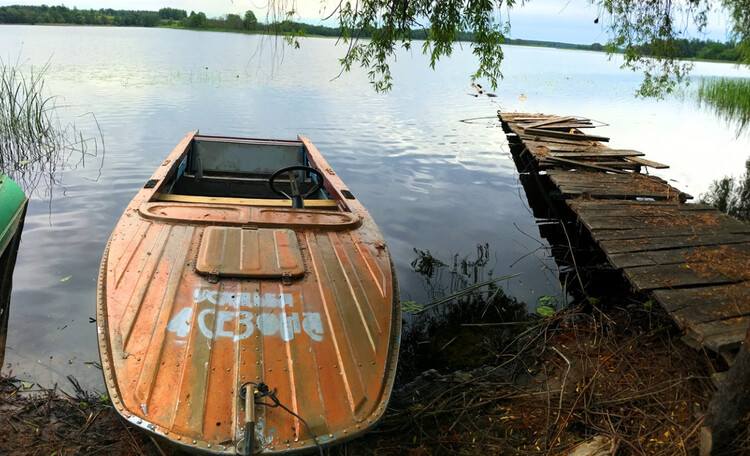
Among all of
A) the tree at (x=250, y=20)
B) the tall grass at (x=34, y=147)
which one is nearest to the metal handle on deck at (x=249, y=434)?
the tree at (x=250, y=20)

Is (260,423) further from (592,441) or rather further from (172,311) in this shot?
(592,441)

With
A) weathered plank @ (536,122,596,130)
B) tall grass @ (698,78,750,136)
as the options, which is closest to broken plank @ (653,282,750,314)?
weathered plank @ (536,122,596,130)

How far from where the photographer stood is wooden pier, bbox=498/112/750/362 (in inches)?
149

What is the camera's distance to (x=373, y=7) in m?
5.32

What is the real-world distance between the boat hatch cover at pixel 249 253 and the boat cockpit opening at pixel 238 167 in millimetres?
3028

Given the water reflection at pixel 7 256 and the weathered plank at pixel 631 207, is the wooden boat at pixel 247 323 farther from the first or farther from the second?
the weathered plank at pixel 631 207

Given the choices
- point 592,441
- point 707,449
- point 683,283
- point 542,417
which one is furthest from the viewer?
point 683,283

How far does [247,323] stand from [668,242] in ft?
13.2

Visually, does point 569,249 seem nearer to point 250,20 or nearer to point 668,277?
point 668,277

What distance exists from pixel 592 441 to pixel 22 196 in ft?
25.0

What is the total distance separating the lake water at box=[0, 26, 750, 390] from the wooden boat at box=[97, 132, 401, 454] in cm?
147

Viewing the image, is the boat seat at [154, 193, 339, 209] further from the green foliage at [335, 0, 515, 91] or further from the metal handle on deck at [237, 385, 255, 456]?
the metal handle on deck at [237, 385, 255, 456]

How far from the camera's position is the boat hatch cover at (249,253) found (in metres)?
4.04

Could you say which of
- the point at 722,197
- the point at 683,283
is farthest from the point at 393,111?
the point at 683,283
